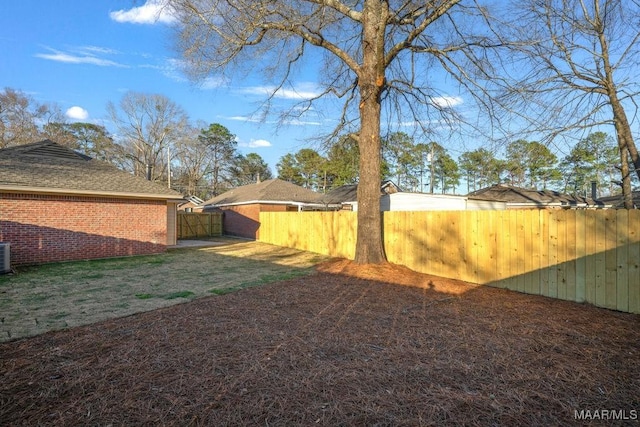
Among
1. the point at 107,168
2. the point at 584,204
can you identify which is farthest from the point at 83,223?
the point at 584,204

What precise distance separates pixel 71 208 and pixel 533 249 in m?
13.2

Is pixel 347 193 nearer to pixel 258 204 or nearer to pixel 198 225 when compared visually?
pixel 258 204

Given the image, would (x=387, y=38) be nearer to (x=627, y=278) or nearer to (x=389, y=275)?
(x=389, y=275)

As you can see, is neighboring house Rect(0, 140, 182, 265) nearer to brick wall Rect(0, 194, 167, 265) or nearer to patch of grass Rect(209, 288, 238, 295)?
brick wall Rect(0, 194, 167, 265)

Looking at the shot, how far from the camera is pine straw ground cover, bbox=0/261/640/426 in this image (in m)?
2.34

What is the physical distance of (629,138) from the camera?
980cm

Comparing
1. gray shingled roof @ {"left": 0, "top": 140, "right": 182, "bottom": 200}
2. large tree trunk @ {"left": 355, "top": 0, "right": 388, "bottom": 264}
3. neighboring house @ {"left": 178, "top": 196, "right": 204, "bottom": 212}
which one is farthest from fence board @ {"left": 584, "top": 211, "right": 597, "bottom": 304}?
neighboring house @ {"left": 178, "top": 196, "right": 204, "bottom": 212}

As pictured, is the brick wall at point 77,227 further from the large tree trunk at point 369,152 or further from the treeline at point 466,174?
the treeline at point 466,174

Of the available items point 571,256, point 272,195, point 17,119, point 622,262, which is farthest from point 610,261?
point 17,119

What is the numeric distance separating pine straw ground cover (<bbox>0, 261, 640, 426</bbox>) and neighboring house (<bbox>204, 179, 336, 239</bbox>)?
17067 millimetres

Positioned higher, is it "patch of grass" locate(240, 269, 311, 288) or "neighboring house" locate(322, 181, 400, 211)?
"neighboring house" locate(322, 181, 400, 211)

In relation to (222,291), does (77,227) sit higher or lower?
higher

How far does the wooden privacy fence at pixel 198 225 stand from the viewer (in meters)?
22.0

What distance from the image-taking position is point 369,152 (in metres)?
8.11
